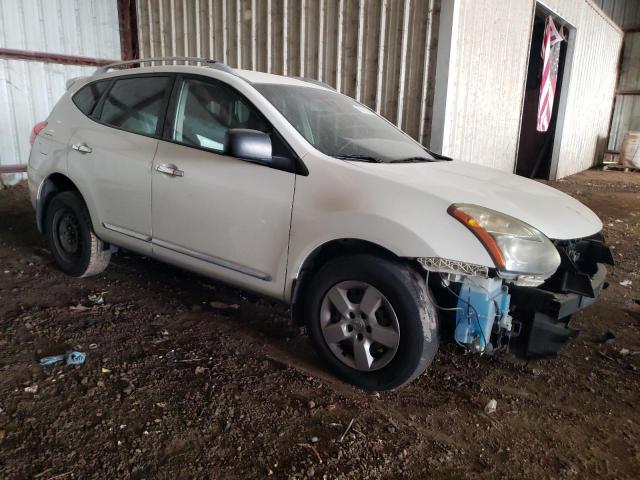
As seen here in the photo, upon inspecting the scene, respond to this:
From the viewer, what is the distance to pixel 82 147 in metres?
3.79

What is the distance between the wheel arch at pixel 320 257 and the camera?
262 centimetres

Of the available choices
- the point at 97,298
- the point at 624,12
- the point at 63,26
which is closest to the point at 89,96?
the point at 97,298

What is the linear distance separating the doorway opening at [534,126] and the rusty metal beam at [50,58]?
9.40 m

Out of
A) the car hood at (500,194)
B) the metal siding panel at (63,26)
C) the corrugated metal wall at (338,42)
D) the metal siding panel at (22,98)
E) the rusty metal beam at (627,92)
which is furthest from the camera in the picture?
the rusty metal beam at (627,92)

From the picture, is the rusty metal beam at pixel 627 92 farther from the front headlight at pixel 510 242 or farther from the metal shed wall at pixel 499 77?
the front headlight at pixel 510 242

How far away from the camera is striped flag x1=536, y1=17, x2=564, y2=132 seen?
9133mm

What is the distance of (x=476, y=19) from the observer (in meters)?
6.69

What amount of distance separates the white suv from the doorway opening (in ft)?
31.7

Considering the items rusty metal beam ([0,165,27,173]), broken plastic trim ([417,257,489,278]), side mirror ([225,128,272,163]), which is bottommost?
rusty metal beam ([0,165,27,173])

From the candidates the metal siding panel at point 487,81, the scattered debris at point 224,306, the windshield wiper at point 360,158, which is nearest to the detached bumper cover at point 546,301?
the windshield wiper at point 360,158

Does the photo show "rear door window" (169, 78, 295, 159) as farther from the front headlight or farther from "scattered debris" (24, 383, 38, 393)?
"scattered debris" (24, 383, 38, 393)

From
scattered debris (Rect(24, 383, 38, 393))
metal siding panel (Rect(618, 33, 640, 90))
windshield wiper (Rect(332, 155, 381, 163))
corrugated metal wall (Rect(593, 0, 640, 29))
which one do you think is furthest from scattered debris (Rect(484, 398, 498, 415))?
metal siding panel (Rect(618, 33, 640, 90))

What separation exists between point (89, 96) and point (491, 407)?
3.68m

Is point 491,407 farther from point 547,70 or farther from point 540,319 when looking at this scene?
point 547,70
